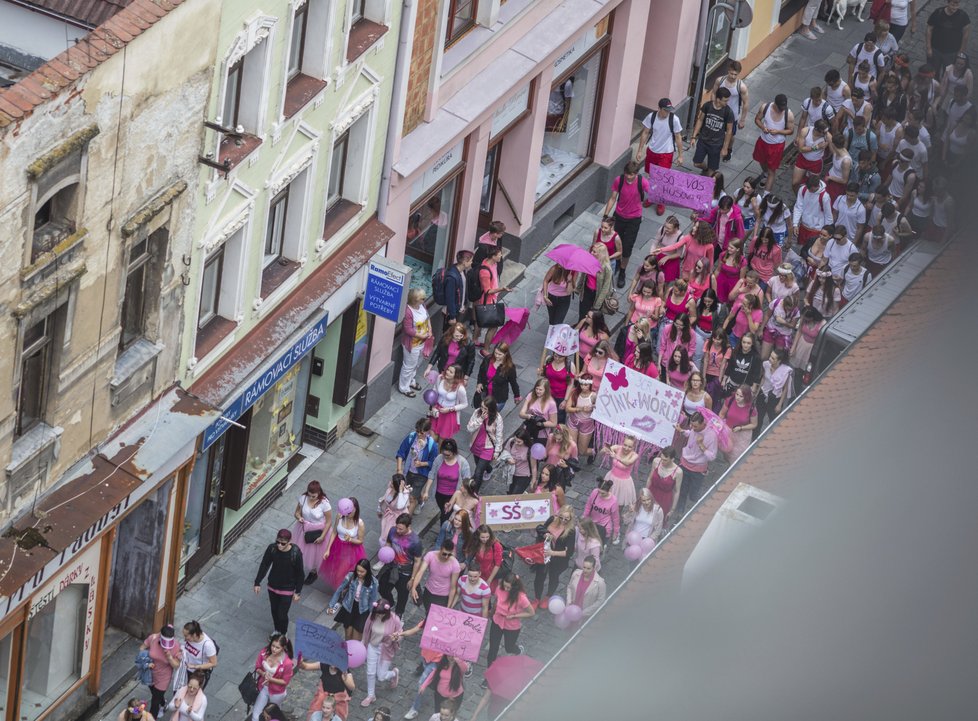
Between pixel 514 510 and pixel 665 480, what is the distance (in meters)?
2.71

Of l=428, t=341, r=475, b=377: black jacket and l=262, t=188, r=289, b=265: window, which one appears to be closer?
l=262, t=188, r=289, b=265: window

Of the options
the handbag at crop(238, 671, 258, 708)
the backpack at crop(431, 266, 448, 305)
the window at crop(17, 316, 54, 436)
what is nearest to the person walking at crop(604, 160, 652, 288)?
the backpack at crop(431, 266, 448, 305)

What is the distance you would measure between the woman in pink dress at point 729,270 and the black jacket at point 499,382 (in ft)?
16.4

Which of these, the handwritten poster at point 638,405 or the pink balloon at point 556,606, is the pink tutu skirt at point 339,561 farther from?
the handwritten poster at point 638,405

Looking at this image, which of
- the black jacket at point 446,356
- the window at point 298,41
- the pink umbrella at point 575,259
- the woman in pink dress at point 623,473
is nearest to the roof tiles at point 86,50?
the window at point 298,41

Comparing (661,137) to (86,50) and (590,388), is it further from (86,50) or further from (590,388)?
(86,50)

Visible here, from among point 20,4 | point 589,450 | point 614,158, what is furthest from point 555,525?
point 614,158

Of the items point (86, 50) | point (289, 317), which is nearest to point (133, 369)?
point (289, 317)

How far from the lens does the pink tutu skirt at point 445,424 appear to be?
26844mm

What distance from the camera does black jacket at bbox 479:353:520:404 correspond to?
27.6 meters

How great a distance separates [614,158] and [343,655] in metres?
17.3

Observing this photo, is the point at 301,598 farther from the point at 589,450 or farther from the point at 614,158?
the point at 614,158

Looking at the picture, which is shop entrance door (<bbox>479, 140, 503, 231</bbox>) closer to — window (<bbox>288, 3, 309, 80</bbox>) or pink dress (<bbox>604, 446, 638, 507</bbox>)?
pink dress (<bbox>604, 446, 638, 507</bbox>)

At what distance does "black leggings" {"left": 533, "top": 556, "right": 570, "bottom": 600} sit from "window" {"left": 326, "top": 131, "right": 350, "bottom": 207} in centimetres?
668
